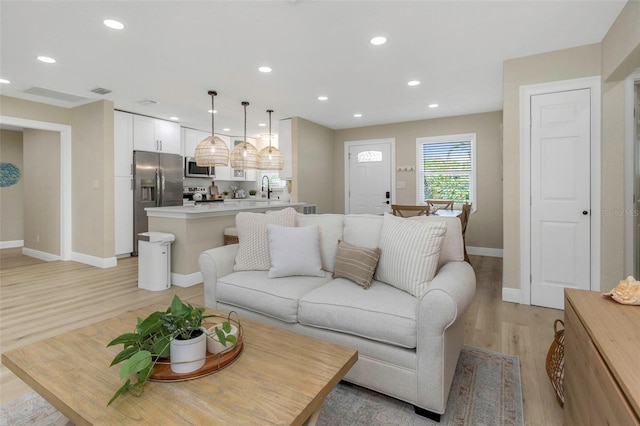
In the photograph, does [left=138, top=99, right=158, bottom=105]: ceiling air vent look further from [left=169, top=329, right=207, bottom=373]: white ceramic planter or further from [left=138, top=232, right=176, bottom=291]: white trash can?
Result: [left=169, top=329, right=207, bottom=373]: white ceramic planter

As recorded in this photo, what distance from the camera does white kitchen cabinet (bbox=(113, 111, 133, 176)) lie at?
16.8 feet

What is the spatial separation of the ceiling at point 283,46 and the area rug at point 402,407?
8.27 feet

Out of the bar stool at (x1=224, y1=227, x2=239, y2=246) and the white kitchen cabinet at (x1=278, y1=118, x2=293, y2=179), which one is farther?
the white kitchen cabinet at (x1=278, y1=118, x2=293, y2=179)

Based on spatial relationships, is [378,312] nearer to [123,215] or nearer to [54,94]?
[123,215]

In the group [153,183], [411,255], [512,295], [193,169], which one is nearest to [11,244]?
[153,183]

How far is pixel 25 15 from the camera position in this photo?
8.14 ft

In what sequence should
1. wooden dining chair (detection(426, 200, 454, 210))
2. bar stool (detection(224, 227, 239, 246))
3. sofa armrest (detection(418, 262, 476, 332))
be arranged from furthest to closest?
wooden dining chair (detection(426, 200, 454, 210)) → bar stool (detection(224, 227, 239, 246)) → sofa armrest (detection(418, 262, 476, 332))

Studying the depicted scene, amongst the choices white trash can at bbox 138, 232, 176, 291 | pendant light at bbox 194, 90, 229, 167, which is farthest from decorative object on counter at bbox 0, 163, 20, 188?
pendant light at bbox 194, 90, 229, 167

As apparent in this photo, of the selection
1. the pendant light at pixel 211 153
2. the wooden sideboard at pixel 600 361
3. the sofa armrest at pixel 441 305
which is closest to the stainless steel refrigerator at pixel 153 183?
the pendant light at pixel 211 153

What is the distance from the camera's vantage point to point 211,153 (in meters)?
4.25

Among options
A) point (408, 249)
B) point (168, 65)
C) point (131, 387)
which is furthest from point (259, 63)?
point (131, 387)

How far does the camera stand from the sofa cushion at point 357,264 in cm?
209

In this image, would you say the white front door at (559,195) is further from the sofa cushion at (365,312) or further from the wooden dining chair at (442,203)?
the sofa cushion at (365,312)

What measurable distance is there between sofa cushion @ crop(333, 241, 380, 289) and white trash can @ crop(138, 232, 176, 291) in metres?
2.44
